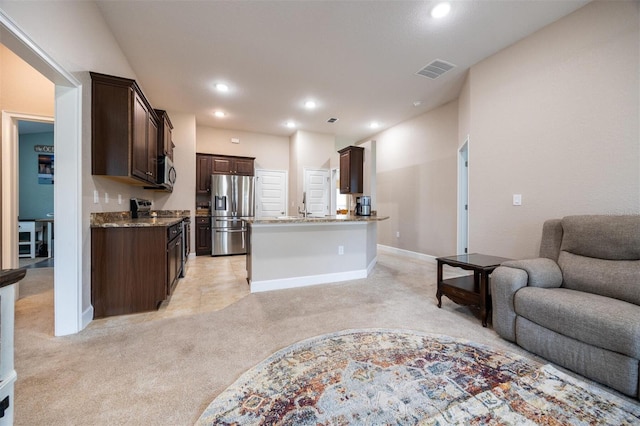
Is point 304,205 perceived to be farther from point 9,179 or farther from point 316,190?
point 9,179

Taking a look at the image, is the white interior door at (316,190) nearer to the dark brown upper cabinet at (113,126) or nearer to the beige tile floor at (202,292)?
the beige tile floor at (202,292)

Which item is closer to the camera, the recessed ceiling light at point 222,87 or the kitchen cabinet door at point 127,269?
the kitchen cabinet door at point 127,269

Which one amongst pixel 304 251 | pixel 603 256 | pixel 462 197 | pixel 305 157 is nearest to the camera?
pixel 603 256

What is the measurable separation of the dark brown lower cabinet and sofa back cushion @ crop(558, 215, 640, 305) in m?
3.73

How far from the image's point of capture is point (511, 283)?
6.43ft

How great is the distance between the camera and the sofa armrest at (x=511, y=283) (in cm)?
Result: 195

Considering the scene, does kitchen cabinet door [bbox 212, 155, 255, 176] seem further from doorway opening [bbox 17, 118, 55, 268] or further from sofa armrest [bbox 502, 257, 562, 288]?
sofa armrest [bbox 502, 257, 562, 288]

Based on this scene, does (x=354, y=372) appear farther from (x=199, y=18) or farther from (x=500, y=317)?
(x=199, y=18)

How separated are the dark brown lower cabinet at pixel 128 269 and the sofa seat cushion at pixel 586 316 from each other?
3.24 m

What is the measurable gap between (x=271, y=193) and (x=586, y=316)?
5754 millimetres

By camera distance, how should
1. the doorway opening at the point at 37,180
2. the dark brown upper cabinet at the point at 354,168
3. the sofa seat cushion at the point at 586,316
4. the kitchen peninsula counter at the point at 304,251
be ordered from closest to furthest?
1. the sofa seat cushion at the point at 586,316
2. the kitchen peninsula counter at the point at 304,251
3. the dark brown upper cabinet at the point at 354,168
4. the doorway opening at the point at 37,180

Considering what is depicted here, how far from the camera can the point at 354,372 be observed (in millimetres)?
1582

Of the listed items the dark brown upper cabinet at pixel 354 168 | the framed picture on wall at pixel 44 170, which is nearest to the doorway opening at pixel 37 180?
the framed picture on wall at pixel 44 170

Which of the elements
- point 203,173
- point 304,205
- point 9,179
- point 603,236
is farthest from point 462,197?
point 9,179
